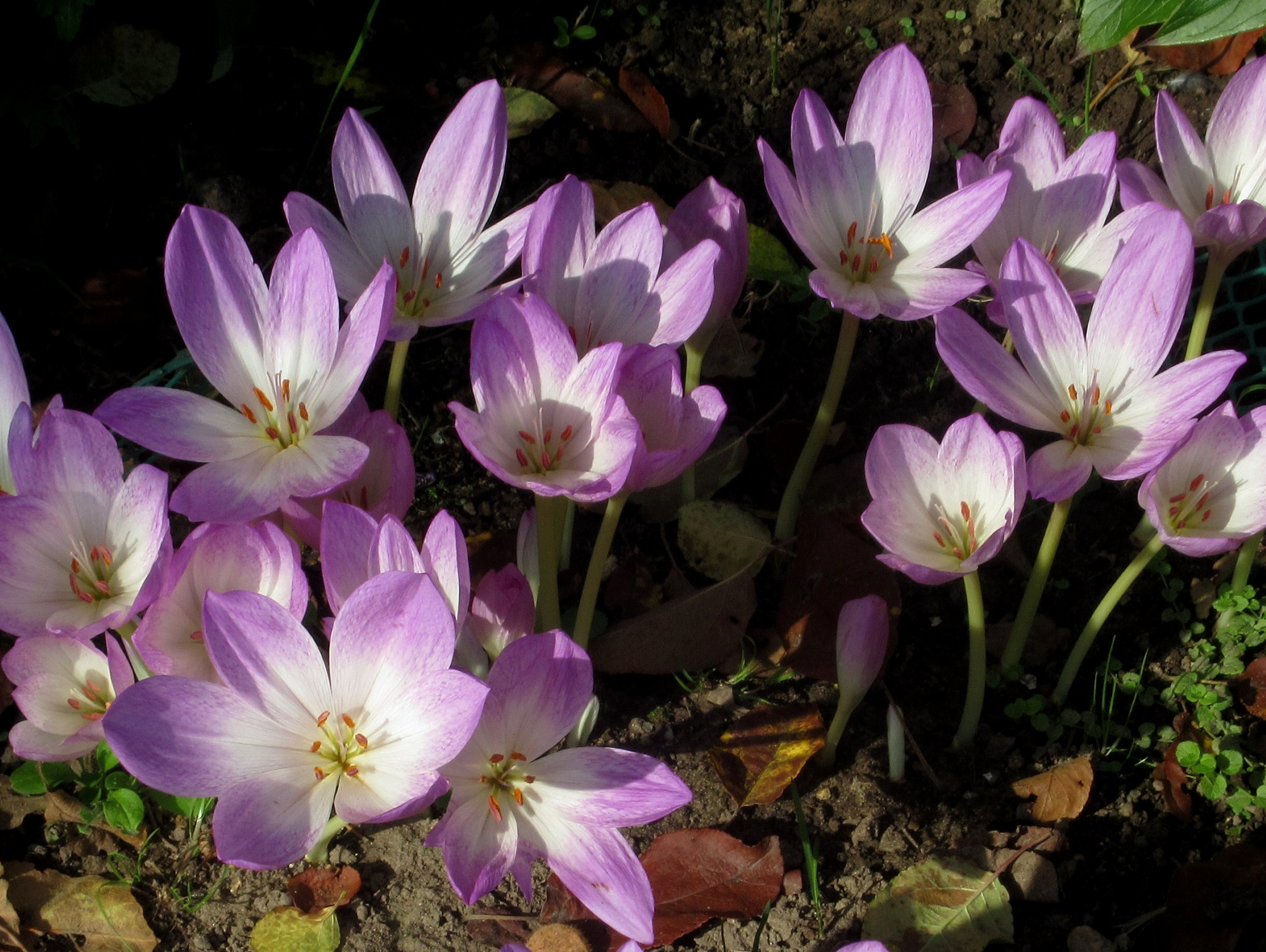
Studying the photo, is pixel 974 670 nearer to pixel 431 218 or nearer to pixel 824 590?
pixel 824 590

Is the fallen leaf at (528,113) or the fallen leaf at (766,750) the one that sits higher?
the fallen leaf at (528,113)

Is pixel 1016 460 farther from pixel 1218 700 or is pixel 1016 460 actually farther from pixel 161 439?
pixel 161 439

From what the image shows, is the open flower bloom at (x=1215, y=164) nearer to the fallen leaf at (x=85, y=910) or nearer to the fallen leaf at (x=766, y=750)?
the fallen leaf at (x=766, y=750)

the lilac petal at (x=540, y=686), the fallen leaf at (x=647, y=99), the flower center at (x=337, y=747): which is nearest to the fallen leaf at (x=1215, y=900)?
the lilac petal at (x=540, y=686)

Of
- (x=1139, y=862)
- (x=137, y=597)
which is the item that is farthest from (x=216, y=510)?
(x=1139, y=862)

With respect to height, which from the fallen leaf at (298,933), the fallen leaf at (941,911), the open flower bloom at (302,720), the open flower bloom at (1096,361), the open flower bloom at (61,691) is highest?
the open flower bloom at (1096,361)

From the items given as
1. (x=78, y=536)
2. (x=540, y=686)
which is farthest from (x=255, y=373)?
(x=540, y=686)
